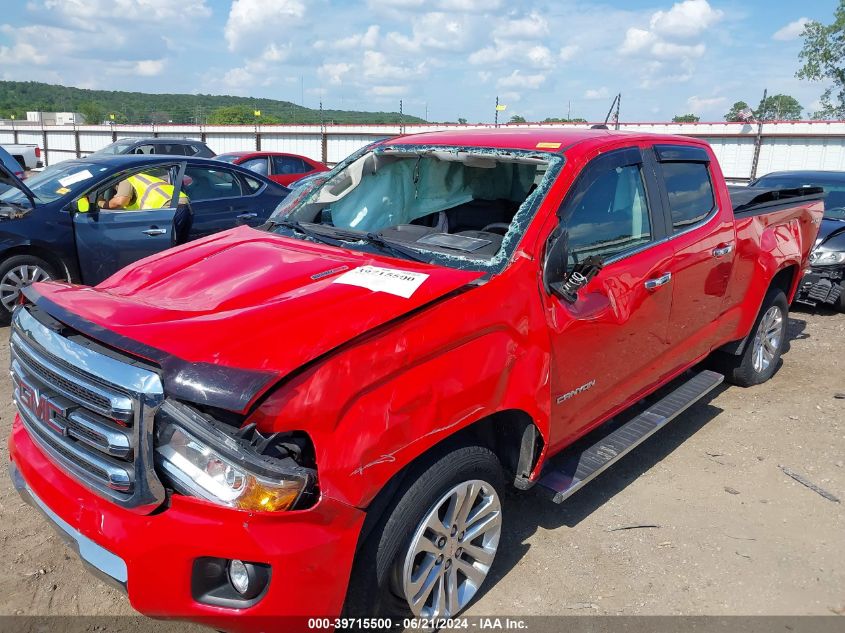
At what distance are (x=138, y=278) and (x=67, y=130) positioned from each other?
3923 cm

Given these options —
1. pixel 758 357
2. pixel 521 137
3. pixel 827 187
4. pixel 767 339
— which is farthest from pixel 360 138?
pixel 521 137

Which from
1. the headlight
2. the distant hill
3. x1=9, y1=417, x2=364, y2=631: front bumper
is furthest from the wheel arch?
the distant hill

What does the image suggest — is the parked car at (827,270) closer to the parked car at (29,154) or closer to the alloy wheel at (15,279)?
the alloy wheel at (15,279)

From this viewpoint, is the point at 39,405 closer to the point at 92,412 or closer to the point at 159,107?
the point at 92,412

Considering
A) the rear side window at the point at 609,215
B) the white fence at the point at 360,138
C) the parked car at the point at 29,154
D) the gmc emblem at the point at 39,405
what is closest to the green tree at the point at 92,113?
the white fence at the point at 360,138

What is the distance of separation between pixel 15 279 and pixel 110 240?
3.08ft

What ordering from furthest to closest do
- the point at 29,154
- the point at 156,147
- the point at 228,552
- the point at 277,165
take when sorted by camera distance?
the point at 29,154 < the point at 156,147 < the point at 277,165 < the point at 228,552

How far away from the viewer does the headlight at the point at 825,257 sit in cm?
736

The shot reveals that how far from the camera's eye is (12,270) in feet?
20.2

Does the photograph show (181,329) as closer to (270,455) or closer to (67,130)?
(270,455)

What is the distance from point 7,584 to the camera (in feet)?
9.06

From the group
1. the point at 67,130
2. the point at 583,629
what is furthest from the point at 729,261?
the point at 67,130

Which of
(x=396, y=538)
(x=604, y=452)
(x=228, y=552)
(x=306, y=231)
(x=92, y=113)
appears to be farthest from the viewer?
(x=92, y=113)

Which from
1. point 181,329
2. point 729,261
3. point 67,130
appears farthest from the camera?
point 67,130
